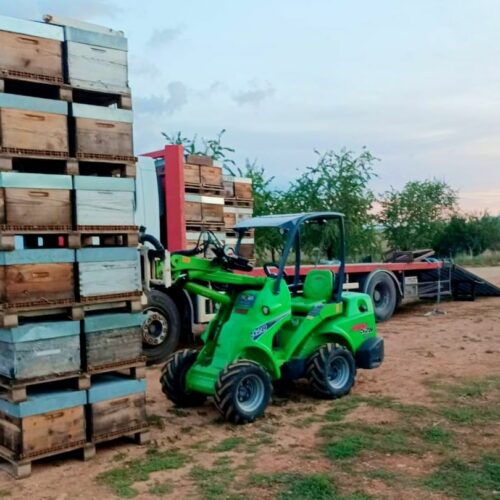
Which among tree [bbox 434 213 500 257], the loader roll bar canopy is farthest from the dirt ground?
tree [bbox 434 213 500 257]

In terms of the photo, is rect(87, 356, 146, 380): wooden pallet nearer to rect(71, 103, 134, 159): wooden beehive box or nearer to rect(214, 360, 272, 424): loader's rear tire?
rect(214, 360, 272, 424): loader's rear tire

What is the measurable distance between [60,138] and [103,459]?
278cm

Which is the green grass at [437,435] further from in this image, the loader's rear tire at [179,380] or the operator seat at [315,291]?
the loader's rear tire at [179,380]

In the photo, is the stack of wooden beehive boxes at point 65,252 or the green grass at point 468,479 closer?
the green grass at point 468,479

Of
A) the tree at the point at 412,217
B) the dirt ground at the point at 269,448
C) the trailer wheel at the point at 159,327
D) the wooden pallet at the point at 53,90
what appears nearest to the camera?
the dirt ground at the point at 269,448

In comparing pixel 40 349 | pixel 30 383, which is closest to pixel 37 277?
pixel 40 349

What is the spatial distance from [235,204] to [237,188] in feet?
0.95

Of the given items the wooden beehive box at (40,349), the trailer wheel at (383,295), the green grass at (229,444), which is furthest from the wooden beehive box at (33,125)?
the trailer wheel at (383,295)

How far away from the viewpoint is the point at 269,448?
18.9 ft

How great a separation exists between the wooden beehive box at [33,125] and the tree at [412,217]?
106 ft

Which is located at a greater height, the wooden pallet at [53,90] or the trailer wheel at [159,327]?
the wooden pallet at [53,90]

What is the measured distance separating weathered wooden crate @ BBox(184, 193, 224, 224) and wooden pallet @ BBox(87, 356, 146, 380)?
4.31 meters

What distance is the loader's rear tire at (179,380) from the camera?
7.02m

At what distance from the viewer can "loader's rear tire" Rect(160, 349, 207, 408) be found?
702cm
